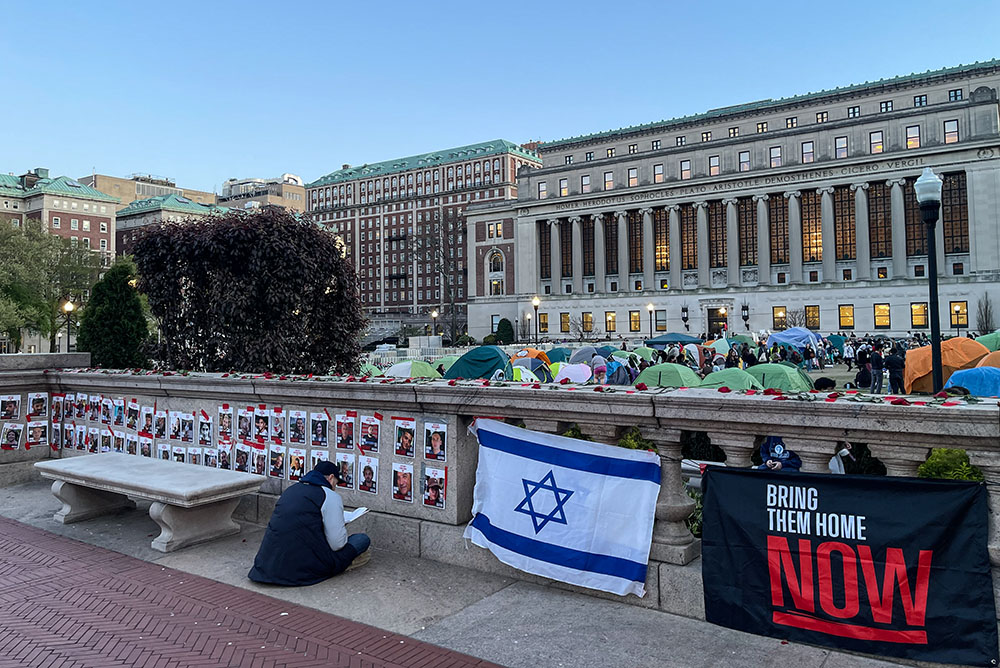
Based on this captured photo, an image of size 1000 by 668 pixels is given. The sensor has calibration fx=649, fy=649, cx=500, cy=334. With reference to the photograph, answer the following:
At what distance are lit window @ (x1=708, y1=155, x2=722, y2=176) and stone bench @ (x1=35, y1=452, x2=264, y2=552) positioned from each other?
81.4 m

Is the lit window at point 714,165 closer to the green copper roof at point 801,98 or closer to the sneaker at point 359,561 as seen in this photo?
the green copper roof at point 801,98

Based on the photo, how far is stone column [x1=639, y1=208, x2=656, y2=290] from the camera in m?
84.3

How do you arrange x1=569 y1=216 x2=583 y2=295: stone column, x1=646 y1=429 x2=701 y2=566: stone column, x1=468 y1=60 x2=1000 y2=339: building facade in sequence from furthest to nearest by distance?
x1=569 y1=216 x2=583 y2=295: stone column, x1=468 y1=60 x2=1000 y2=339: building facade, x1=646 y1=429 x2=701 y2=566: stone column

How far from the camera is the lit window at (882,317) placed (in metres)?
68.8

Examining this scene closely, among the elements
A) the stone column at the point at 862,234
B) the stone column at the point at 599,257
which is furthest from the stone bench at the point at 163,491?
the stone column at the point at 599,257

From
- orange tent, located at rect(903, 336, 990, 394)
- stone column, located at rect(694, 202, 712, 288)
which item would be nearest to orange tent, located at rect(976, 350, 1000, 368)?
orange tent, located at rect(903, 336, 990, 394)

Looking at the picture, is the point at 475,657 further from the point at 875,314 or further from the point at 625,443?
the point at 875,314

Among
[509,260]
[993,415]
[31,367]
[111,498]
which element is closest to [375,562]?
[111,498]

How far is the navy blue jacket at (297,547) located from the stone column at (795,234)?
78078 mm

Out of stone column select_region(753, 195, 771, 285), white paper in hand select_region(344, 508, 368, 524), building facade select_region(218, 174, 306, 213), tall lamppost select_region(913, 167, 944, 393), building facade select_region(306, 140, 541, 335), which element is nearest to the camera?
white paper in hand select_region(344, 508, 368, 524)

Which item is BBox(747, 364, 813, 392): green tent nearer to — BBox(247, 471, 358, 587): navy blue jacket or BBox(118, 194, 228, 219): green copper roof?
BBox(247, 471, 358, 587): navy blue jacket

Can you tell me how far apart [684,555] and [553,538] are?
4.07 ft

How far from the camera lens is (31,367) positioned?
12594 mm

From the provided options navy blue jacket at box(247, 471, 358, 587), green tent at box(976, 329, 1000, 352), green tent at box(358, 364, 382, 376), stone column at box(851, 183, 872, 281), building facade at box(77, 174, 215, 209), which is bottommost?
navy blue jacket at box(247, 471, 358, 587)
